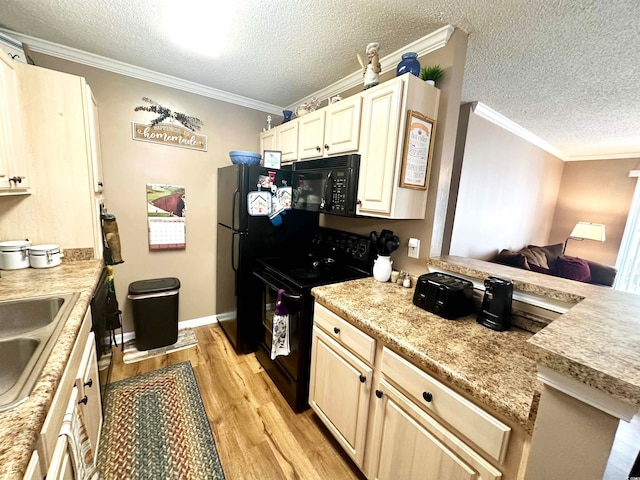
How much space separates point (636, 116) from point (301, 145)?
3.34 metres

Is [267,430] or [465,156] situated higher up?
[465,156]

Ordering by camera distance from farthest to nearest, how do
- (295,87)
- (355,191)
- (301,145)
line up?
(295,87)
(301,145)
(355,191)

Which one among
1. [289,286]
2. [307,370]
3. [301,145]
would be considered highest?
[301,145]

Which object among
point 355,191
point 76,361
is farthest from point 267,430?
point 355,191

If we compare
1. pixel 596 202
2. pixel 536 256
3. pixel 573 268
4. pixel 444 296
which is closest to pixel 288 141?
pixel 444 296

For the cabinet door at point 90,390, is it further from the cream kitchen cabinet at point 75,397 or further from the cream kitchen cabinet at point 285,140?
the cream kitchen cabinet at point 285,140

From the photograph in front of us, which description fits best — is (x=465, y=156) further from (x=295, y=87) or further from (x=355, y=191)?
(x=295, y=87)

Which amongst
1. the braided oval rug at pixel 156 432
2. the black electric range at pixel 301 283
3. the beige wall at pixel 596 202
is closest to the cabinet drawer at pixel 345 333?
the black electric range at pixel 301 283

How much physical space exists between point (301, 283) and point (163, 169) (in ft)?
6.00

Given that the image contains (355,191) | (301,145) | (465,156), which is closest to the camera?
(355,191)

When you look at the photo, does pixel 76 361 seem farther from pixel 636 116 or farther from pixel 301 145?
pixel 636 116

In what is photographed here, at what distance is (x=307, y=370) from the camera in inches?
67.4

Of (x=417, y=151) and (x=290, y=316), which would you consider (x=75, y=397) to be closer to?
(x=290, y=316)

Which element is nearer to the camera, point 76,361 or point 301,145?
point 76,361
